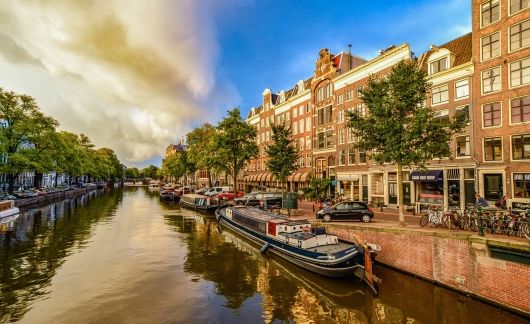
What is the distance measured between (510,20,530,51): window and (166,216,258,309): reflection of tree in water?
2959cm

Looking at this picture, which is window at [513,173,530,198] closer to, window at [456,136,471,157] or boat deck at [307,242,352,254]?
window at [456,136,471,157]

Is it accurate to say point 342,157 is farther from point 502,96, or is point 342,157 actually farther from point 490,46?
point 490,46

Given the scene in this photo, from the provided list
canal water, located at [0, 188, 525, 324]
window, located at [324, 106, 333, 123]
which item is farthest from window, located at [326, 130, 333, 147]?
canal water, located at [0, 188, 525, 324]

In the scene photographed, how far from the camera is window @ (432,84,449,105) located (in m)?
32.2

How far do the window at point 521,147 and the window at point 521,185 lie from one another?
1555 mm

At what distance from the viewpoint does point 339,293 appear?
655 inches

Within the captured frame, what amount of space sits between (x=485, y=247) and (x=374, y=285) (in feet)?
19.4

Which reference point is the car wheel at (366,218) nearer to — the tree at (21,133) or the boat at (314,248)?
the boat at (314,248)

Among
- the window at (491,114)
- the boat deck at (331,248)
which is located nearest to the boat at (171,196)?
the boat deck at (331,248)

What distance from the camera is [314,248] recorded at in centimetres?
1953

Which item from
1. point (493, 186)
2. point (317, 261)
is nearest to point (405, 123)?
point (317, 261)

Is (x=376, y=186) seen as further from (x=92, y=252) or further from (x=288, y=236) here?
(x=92, y=252)

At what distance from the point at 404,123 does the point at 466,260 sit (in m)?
10.8

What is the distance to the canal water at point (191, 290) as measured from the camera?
1376 cm
